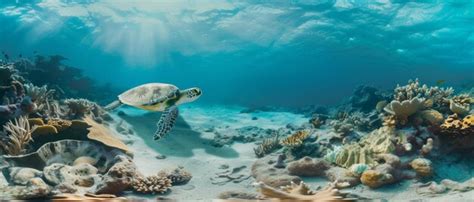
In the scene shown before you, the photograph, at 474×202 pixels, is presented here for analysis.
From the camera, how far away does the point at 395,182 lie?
558 centimetres

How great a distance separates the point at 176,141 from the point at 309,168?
534cm

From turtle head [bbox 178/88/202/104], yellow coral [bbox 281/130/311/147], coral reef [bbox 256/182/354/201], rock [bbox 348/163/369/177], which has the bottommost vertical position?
coral reef [bbox 256/182/354/201]

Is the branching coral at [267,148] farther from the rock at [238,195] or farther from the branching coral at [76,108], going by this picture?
the branching coral at [76,108]

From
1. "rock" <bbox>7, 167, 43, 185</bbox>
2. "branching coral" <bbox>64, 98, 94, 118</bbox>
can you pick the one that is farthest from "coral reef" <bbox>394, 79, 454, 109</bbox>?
"branching coral" <bbox>64, 98, 94, 118</bbox>

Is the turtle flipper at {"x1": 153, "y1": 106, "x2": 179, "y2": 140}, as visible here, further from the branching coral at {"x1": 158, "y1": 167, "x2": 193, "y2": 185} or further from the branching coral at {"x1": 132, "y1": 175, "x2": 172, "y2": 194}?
the branching coral at {"x1": 132, "y1": 175, "x2": 172, "y2": 194}

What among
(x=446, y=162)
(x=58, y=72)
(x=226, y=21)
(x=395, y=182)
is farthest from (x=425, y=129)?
(x=226, y=21)

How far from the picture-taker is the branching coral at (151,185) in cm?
570

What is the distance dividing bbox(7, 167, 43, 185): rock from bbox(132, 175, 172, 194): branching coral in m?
1.51

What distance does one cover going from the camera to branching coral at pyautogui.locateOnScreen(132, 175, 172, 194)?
5.70 metres

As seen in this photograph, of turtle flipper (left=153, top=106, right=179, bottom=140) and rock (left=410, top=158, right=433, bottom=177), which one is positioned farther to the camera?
turtle flipper (left=153, top=106, right=179, bottom=140)

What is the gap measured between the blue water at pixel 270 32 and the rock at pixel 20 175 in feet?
78.8

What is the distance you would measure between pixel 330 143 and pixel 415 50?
3507 cm

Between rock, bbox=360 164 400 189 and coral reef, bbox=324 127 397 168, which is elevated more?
coral reef, bbox=324 127 397 168

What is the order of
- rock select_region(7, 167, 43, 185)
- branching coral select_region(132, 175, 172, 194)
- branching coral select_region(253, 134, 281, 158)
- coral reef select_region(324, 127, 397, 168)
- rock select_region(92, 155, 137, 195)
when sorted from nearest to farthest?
rock select_region(7, 167, 43, 185)
rock select_region(92, 155, 137, 195)
branching coral select_region(132, 175, 172, 194)
coral reef select_region(324, 127, 397, 168)
branching coral select_region(253, 134, 281, 158)
